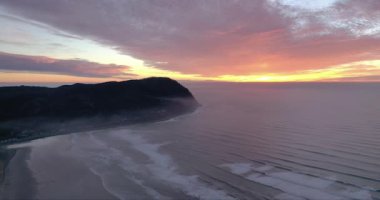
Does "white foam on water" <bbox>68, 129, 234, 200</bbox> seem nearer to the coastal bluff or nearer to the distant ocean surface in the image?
the distant ocean surface

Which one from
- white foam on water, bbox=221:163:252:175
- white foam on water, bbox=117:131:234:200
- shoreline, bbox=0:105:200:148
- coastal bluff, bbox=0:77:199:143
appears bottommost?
white foam on water, bbox=117:131:234:200

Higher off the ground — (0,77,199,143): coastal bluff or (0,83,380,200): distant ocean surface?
(0,77,199,143): coastal bluff

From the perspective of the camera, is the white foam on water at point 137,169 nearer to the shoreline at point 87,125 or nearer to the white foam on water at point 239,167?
the white foam on water at point 239,167

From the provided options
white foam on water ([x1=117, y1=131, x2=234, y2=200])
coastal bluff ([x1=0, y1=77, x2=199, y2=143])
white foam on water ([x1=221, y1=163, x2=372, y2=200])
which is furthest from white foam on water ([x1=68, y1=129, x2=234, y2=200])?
coastal bluff ([x1=0, y1=77, x2=199, y2=143])

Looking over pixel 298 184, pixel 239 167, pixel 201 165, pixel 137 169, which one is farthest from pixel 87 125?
pixel 298 184

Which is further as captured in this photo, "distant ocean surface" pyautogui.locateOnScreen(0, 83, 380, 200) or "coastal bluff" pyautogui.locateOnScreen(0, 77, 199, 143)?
"coastal bluff" pyautogui.locateOnScreen(0, 77, 199, 143)

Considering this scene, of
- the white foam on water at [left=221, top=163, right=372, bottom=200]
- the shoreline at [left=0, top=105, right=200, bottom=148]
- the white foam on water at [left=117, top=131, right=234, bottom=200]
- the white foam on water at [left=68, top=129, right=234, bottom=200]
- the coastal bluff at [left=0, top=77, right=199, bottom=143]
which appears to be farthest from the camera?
the coastal bluff at [left=0, top=77, right=199, bottom=143]

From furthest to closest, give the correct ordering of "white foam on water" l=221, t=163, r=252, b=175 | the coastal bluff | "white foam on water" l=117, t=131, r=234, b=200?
the coastal bluff < "white foam on water" l=221, t=163, r=252, b=175 < "white foam on water" l=117, t=131, r=234, b=200
